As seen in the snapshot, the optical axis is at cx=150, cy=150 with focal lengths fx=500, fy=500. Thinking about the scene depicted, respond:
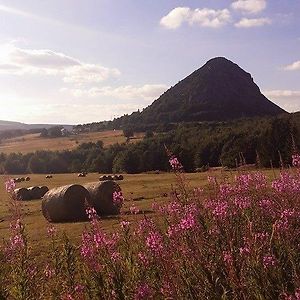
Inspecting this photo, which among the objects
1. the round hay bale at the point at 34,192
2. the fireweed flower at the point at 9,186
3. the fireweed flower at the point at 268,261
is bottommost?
the round hay bale at the point at 34,192

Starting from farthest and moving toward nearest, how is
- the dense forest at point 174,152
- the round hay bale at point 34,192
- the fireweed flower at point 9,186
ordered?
the dense forest at point 174,152
the round hay bale at point 34,192
the fireweed flower at point 9,186

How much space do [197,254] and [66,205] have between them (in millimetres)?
21074

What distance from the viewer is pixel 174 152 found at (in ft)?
201

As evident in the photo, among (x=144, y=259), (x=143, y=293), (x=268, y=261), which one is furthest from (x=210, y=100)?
(x=143, y=293)

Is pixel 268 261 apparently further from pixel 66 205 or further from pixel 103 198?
pixel 103 198

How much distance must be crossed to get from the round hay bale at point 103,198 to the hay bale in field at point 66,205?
716 mm

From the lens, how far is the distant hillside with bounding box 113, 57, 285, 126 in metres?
157

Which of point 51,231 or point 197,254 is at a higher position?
point 197,254

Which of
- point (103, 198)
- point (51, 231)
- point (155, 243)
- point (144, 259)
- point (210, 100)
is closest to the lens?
point (155, 243)

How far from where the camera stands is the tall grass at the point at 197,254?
4418mm

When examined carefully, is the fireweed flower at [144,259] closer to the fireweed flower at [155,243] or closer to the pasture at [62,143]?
the fireweed flower at [155,243]

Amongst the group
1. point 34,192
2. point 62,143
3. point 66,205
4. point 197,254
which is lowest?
point 34,192

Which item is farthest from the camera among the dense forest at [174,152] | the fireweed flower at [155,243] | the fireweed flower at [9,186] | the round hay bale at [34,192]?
the dense forest at [174,152]

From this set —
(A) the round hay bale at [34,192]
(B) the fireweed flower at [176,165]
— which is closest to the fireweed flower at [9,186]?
(B) the fireweed flower at [176,165]
